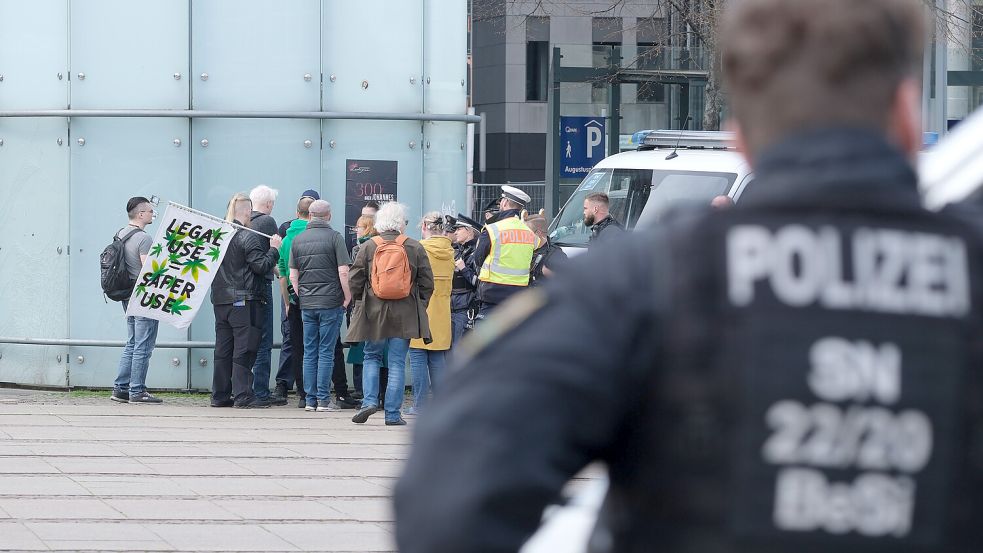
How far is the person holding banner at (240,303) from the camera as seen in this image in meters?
12.3

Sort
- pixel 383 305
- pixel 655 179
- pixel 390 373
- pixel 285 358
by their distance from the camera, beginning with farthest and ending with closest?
1. pixel 655 179
2. pixel 285 358
3. pixel 390 373
4. pixel 383 305

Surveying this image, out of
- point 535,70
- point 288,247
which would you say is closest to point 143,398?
point 288,247

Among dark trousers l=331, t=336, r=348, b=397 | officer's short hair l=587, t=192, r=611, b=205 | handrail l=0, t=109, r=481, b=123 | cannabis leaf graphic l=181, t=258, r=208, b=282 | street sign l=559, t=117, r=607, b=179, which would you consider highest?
street sign l=559, t=117, r=607, b=179

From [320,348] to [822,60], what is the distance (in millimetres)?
10723

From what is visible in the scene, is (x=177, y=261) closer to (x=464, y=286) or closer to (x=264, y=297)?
(x=264, y=297)

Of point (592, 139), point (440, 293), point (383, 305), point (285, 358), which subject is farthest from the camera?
point (592, 139)

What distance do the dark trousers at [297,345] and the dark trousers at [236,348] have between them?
11.2 inches

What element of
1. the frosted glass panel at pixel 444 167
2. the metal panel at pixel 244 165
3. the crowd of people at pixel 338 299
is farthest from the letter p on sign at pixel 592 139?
the metal panel at pixel 244 165

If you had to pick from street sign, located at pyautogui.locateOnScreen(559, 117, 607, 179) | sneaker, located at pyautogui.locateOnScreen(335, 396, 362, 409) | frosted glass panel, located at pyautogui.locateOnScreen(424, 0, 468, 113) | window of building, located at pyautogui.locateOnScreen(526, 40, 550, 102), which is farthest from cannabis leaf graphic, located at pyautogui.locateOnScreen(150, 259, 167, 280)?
window of building, located at pyautogui.locateOnScreen(526, 40, 550, 102)

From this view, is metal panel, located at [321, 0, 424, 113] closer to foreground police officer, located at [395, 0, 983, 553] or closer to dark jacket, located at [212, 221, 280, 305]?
dark jacket, located at [212, 221, 280, 305]

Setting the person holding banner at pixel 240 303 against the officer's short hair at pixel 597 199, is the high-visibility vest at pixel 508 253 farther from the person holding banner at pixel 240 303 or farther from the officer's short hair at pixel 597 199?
the person holding banner at pixel 240 303

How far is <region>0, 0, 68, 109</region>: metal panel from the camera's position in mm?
12984

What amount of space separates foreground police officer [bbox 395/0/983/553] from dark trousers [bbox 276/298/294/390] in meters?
11.3

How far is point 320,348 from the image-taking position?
12.1 meters
